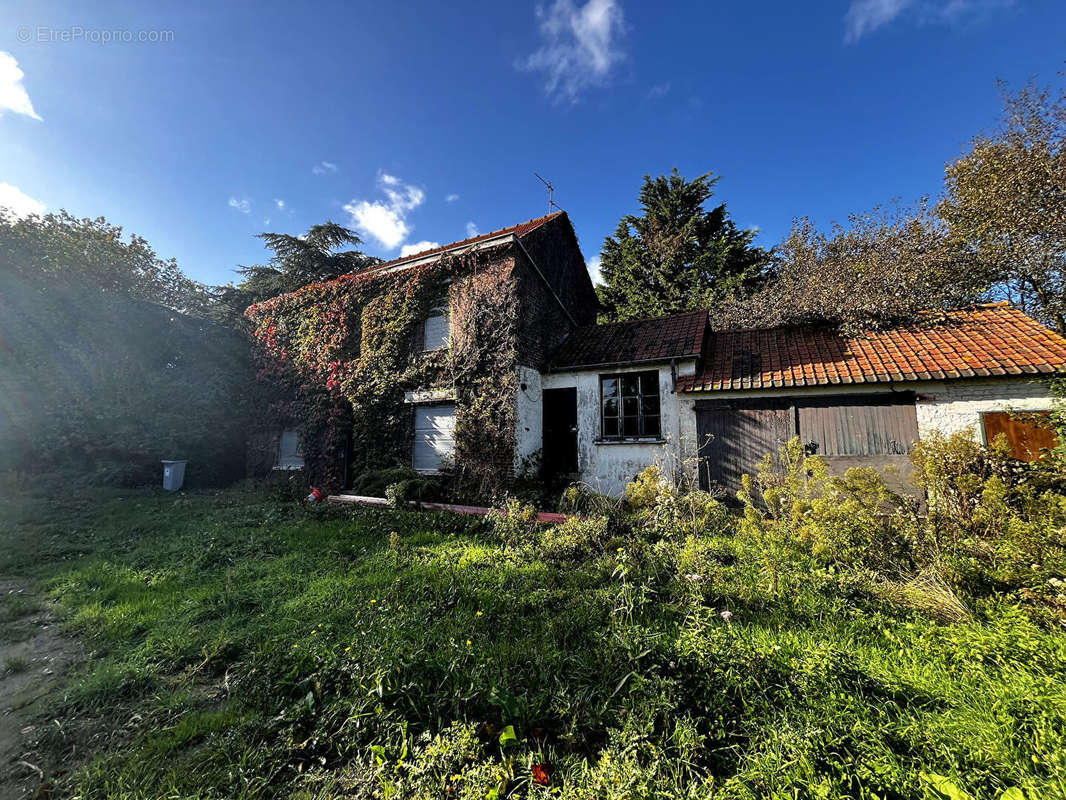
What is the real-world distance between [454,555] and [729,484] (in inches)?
245

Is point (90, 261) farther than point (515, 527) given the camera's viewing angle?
Yes

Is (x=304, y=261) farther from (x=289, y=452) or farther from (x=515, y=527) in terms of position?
(x=515, y=527)

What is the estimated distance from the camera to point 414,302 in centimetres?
1110

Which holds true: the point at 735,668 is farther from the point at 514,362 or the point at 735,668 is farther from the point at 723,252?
the point at 723,252

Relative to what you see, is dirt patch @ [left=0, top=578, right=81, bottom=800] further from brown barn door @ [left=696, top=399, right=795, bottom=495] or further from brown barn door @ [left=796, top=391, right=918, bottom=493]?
brown barn door @ [left=796, top=391, right=918, bottom=493]

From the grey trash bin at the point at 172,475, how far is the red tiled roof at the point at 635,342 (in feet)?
39.2

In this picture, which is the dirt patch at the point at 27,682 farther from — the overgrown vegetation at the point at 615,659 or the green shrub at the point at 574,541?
the green shrub at the point at 574,541

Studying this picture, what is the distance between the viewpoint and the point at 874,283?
30.9 feet

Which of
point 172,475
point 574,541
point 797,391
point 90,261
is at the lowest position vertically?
point 574,541

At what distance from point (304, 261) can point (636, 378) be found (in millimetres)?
21423

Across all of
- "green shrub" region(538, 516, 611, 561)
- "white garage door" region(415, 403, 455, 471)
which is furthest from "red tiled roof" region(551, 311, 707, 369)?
"green shrub" region(538, 516, 611, 561)

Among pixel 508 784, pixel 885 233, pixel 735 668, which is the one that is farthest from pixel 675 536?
pixel 885 233

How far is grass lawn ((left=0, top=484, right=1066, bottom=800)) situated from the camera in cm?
192

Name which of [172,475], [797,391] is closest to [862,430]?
[797,391]
